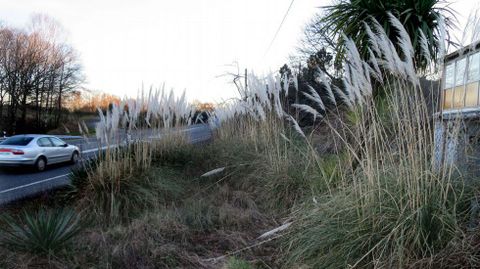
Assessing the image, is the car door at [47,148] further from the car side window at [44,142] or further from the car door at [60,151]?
the car door at [60,151]

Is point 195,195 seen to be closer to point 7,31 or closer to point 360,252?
point 360,252

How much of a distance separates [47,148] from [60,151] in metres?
0.79

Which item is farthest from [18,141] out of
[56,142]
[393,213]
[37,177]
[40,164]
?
[393,213]

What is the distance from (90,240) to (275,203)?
2261 millimetres

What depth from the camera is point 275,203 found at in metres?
5.04

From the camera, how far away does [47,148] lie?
13.2 metres

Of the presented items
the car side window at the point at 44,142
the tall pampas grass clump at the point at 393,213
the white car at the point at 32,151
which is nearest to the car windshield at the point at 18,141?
the white car at the point at 32,151

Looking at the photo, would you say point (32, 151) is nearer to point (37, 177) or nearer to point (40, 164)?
point (40, 164)

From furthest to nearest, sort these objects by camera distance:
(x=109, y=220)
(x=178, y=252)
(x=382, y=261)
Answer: (x=109, y=220) < (x=178, y=252) < (x=382, y=261)

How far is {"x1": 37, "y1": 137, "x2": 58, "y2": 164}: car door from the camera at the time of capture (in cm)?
1297

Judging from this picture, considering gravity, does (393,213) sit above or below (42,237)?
above

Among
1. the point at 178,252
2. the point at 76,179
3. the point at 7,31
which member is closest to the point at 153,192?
the point at 76,179

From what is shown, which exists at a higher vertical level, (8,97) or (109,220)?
(8,97)

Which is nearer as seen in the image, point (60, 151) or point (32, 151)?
point (32, 151)
